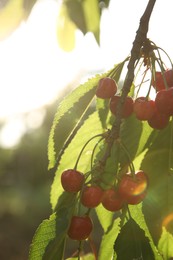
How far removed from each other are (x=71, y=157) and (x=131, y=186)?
476 millimetres

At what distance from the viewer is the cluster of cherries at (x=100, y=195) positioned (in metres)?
1.33

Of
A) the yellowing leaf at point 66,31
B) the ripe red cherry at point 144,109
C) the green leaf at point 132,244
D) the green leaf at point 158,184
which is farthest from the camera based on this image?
the yellowing leaf at point 66,31

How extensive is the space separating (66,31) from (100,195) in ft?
3.32

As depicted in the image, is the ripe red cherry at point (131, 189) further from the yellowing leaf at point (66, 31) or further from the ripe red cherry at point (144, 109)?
the yellowing leaf at point (66, 31)

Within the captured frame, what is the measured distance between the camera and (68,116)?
1629 mm

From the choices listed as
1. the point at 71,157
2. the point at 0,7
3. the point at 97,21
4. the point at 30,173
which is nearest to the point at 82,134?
the point at 71,157

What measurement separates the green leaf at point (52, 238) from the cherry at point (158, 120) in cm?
37

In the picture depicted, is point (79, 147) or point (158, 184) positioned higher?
point (79, 147)

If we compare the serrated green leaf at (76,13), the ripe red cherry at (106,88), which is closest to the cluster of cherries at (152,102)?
the ripe red cherry at (106,88)

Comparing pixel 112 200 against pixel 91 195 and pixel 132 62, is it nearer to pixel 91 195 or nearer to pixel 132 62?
pixel 91 195

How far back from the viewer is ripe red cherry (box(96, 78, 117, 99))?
1577 millimetres

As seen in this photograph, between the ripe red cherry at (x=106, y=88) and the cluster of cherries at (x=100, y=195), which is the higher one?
the ripe red cherry at (x=106, y=88)

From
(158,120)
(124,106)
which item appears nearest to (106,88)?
(124,106)

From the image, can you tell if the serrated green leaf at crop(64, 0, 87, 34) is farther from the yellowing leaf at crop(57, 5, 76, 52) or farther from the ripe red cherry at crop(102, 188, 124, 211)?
the ripe red cherry at crop(102, 188, 124, 211)
